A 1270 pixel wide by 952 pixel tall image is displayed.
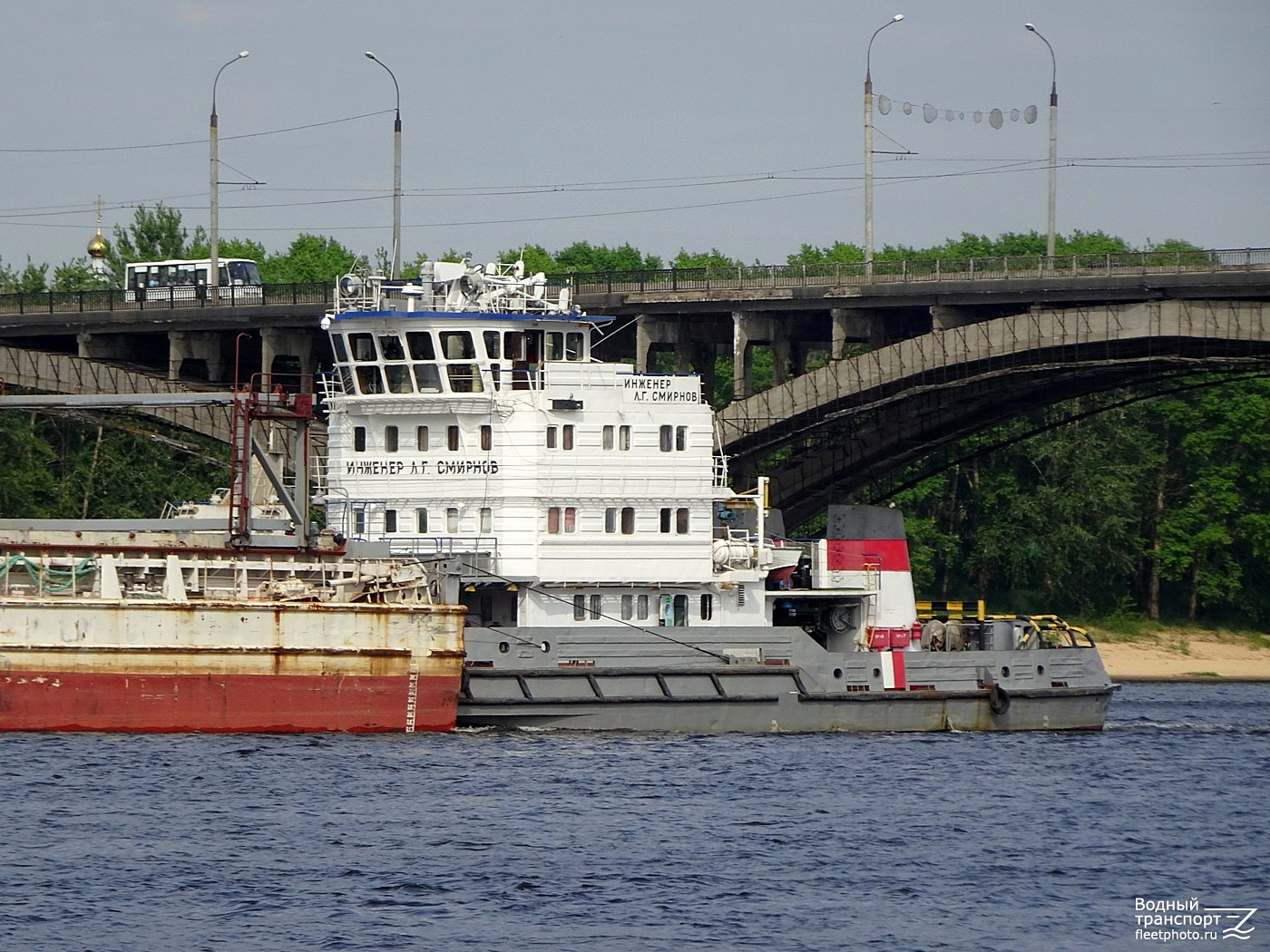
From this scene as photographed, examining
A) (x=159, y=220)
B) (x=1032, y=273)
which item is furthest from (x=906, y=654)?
(x=159, y=220)

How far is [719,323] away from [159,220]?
158 ft

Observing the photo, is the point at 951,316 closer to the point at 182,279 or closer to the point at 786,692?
the point at 786,692

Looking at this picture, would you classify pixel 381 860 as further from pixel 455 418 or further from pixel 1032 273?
pixel 1032 273

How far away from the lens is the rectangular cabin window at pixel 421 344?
124 ft

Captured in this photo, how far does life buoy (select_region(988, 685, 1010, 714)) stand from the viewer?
40.0 m

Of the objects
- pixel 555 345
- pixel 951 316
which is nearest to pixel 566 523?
pixel 555 345

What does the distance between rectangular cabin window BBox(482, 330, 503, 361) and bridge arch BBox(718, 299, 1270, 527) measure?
1362 centimetres

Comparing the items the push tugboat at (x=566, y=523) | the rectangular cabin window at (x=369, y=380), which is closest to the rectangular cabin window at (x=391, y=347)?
the push tugboat at (x=566, y=523)

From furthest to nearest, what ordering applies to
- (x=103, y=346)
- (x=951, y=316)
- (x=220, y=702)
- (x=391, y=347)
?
(x=103, y=346)
(x=951, y=316)
(x=391, y=347)
(x=220, y=702)

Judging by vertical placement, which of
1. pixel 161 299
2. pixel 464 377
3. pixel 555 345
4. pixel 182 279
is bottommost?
pixel 464 377

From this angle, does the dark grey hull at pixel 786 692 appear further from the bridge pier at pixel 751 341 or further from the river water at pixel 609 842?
the bridge pier at pixel 751 341

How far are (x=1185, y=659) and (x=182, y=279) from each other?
128 feet

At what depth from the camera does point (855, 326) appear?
5372 cm

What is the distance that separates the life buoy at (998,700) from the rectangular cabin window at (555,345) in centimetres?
1111
